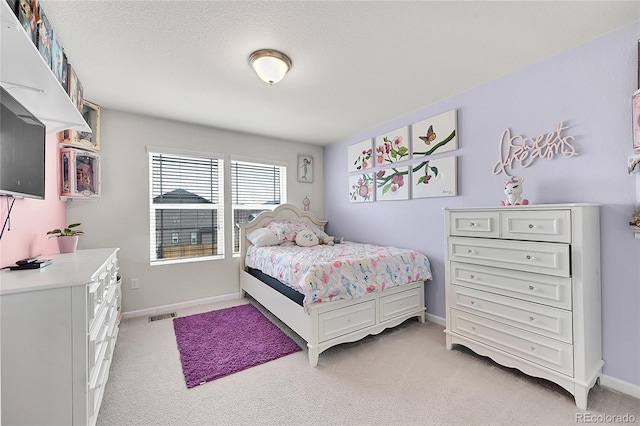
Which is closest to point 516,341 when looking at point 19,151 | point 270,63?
point 270,63

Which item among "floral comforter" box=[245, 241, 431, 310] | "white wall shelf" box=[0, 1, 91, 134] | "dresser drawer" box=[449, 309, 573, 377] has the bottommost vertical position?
"dresser drawer" box=[449, 309, 573, 377]

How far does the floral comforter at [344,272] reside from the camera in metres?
2.11

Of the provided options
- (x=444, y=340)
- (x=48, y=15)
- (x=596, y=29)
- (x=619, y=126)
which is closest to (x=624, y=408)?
(x=444, y=340)

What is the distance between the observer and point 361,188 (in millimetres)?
3785

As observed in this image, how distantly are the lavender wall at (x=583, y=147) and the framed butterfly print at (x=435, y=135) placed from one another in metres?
0.07

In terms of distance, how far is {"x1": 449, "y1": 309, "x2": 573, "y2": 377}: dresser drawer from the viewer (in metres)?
1.66

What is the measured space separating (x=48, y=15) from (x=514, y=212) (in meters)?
3.21

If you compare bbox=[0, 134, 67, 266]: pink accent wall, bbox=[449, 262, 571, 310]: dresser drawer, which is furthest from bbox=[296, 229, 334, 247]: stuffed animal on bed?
bbox=[0, 134, 67, 266]: pink accent wall

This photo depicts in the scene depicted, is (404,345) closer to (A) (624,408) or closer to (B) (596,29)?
(A) (624,408)

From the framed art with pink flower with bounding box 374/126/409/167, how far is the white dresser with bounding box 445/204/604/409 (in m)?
1.24

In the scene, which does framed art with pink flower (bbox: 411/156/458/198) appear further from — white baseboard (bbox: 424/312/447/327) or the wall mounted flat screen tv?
the wall mounted flat screen tv

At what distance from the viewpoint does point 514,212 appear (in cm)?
187

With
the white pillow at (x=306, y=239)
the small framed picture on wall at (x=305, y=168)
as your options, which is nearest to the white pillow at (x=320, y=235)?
the white pillow at (x=306, y=239)

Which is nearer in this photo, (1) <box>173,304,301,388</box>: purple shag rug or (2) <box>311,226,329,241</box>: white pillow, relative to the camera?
(1) <box>173,304,301,388</box>: purple shag rug
